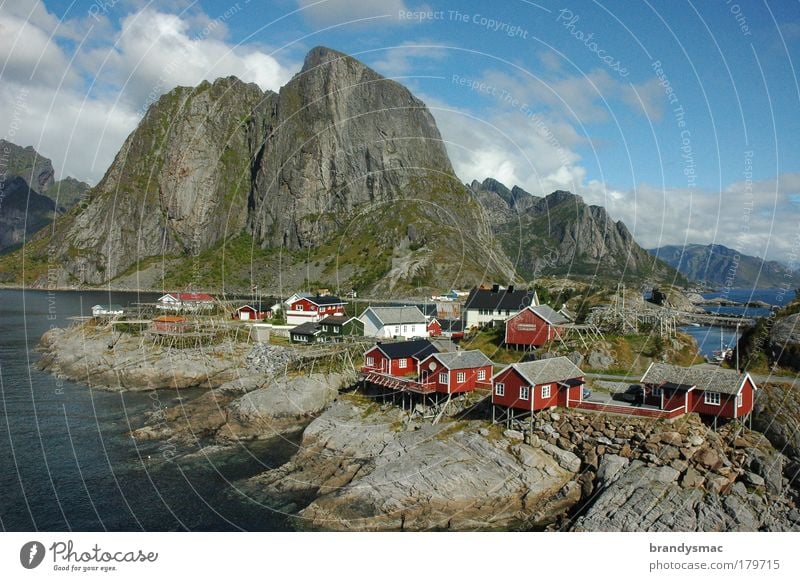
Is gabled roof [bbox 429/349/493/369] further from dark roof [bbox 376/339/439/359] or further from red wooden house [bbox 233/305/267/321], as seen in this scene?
red wooden house [bbox 233/305/267/321]

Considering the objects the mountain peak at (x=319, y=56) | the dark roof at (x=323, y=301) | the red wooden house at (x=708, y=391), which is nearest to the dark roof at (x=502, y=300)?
the dark roof at (x=323, y=301)

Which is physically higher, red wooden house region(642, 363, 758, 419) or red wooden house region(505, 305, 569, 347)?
red wooden house region(505, 305, 569, 347)

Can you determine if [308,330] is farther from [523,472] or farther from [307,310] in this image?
[523,472]

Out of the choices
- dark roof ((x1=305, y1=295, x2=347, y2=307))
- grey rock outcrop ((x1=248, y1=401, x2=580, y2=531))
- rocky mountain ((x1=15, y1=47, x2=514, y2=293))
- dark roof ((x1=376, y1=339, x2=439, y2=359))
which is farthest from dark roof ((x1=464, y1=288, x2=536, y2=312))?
rocky mountain ((x1=15, y1=47, x2=514, y2=293))

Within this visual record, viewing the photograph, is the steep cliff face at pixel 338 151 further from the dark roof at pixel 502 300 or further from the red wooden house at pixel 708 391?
the red wooden house at pixel 708 391

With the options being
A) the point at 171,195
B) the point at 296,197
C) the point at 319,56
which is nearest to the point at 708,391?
the point at 296,197

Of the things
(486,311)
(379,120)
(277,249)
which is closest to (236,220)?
(277,249)
